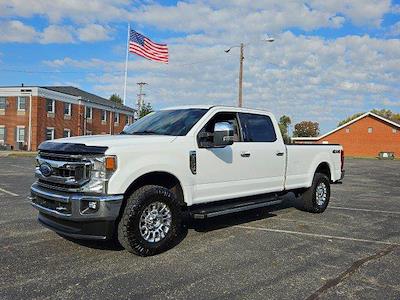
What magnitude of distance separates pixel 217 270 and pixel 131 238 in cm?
115

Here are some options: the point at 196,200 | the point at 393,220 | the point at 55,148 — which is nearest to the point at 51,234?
the point at 55,148

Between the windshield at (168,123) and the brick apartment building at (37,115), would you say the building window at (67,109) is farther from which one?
the windshield at (168,123)

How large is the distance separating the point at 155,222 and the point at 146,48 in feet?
93.9

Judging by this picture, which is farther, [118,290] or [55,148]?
[55,148]

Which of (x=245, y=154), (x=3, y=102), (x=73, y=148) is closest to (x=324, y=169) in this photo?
(x=245, y=154)

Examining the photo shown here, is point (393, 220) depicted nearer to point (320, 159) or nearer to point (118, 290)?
point (320, 159)

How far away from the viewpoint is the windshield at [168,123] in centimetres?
649

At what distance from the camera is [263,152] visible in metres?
7.49

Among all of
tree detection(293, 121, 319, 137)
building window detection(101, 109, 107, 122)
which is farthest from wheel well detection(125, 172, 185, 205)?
tree detection(293, 121, 319, 137)

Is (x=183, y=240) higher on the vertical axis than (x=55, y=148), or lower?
lower

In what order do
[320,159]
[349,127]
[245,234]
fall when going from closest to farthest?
[245,234] → [320,159] → [349,127]

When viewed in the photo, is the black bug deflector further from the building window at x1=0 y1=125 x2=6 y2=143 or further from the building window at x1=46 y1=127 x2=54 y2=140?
the building window at x1=0 y1=125 x2=6 y2=143

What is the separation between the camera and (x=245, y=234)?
6871 millimetres

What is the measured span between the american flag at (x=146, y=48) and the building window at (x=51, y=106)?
15131mm
